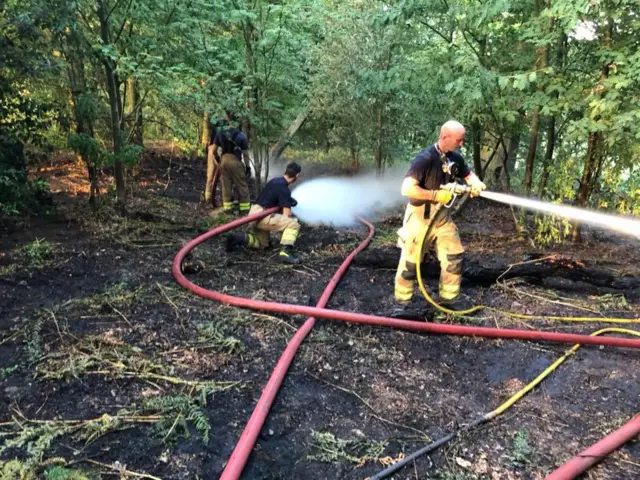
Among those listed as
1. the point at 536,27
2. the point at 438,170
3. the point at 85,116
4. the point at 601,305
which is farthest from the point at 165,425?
the point at 536,27

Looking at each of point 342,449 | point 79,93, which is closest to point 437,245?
point 342,449

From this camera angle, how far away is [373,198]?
10820 millimetres

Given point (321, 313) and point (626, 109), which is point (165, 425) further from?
point (626, 109)

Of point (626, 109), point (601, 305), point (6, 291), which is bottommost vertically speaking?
point (601, 305)

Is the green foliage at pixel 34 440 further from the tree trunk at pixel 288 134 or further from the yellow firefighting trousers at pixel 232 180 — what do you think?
the tree trunk at pixel 288 134

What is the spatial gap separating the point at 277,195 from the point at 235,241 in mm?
888

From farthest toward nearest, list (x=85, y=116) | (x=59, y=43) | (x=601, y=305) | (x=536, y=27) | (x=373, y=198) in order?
(x=373, y=198), (x=85, y=116), (x=59, y=43), (x=536, y=27), (x=601, y=305)

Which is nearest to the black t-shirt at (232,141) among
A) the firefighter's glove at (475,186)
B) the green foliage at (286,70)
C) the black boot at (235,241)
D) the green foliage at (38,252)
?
the green foliage at (286,70)

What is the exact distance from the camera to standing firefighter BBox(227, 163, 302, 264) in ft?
18.7

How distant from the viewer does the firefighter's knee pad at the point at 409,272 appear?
14.3 ft

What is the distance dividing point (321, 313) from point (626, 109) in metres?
3.72

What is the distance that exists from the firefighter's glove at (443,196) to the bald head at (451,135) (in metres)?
0.43

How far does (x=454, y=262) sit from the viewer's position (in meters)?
4.34

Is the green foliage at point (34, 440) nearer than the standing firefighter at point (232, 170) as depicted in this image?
Yes
